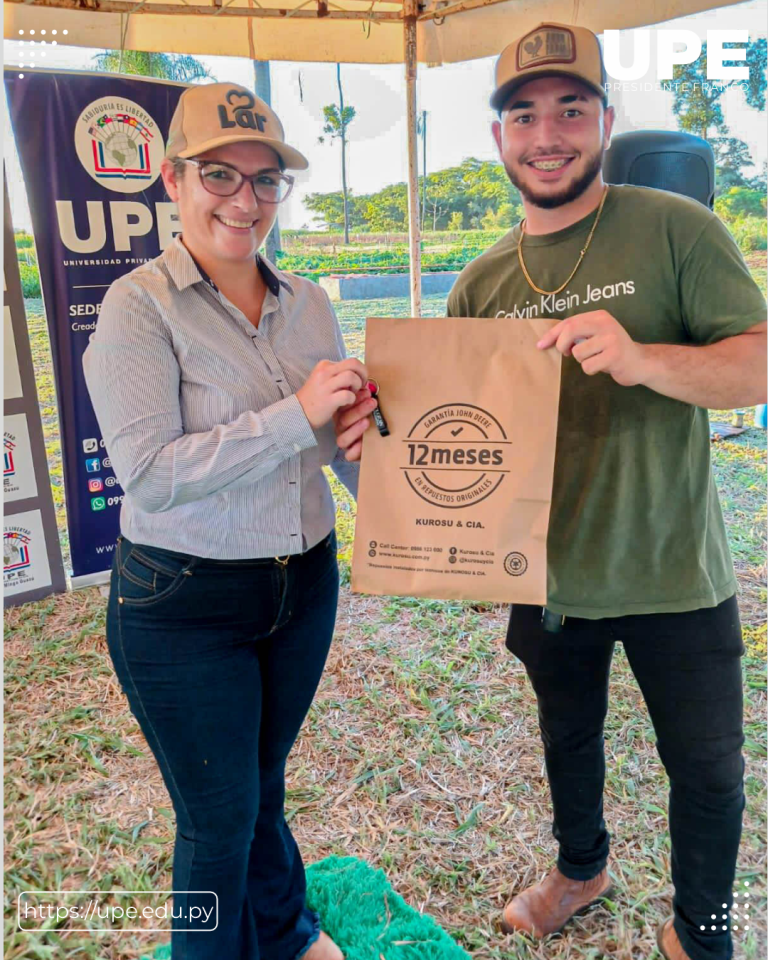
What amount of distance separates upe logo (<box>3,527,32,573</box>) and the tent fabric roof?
2.07 m

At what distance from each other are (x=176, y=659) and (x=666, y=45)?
4.75ft

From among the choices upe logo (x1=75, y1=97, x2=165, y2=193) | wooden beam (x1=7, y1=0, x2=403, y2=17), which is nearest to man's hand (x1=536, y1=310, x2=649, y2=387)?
wooden beam (x1=7, y1=0, x2=403, y2=17)

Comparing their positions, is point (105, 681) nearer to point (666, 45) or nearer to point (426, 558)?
point (426, 558)

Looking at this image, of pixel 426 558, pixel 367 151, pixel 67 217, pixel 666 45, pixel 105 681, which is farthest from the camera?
pixel 367 151

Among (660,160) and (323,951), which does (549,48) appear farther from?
(323,951)

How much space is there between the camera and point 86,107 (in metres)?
2.83

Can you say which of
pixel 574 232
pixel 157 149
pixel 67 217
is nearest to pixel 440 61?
pixel 157 149

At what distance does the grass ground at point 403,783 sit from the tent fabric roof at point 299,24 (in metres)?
1.50

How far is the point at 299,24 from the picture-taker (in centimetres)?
292

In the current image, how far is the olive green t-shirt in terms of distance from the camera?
44.5 inches

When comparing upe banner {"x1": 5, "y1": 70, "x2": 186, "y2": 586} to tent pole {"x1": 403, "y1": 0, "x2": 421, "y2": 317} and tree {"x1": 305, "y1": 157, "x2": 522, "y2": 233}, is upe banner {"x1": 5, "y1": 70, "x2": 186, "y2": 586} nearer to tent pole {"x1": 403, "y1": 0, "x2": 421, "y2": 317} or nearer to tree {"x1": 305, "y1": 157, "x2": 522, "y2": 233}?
tent pole {"x1": 403, "y1": 0, "x2": 421, "y2": 317}

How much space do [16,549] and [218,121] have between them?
2.79m

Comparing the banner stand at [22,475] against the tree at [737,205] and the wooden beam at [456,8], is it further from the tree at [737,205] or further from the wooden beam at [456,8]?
the tree at [737,205]

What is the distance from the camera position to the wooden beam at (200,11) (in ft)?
8.50
